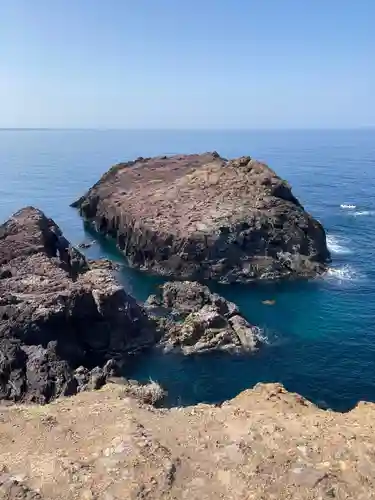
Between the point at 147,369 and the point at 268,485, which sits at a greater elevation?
the point at 268,485

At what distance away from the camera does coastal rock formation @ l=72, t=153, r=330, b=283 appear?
85.4 m

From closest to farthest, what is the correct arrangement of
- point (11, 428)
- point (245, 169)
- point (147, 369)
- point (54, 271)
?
point (11, 428)
point (147, 369)
point (54, 271)
point (245, 169)

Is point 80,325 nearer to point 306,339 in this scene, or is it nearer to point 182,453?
point 306,339

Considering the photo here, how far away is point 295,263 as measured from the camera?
279 feet

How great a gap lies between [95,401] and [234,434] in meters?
10.0

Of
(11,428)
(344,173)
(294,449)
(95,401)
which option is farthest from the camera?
(344,173)

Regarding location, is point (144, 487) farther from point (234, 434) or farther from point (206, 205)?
point (206, 205)

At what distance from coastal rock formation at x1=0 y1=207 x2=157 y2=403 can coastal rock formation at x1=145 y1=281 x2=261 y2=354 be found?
333 centimetres

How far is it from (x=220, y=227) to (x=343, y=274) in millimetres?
22168

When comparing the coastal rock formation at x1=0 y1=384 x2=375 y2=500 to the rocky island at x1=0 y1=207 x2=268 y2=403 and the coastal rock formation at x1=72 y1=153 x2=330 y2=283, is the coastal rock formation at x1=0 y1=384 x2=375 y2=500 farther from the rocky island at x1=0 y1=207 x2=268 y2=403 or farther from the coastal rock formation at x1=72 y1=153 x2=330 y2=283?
the coastal rock formation at x1=72 y1=153 x2=330 y2=283

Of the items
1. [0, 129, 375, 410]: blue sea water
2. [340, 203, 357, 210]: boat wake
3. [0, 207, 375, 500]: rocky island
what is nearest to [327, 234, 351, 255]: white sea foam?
[0, 129, 375, 410]: blue sea water

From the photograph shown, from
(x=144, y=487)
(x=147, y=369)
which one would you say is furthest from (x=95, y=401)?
(x=147, y=369)

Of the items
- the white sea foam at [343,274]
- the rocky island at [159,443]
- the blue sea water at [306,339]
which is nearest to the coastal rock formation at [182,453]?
the rocky island at [159,443]

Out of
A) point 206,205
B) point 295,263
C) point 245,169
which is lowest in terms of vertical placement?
point 295,263
